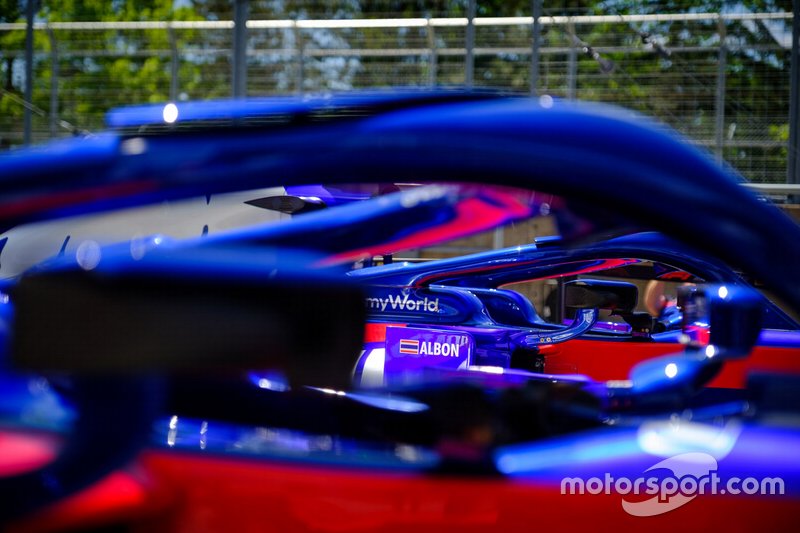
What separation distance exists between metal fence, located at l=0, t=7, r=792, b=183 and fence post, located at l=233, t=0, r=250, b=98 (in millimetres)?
84

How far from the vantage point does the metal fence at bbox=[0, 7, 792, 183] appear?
987 centimetres

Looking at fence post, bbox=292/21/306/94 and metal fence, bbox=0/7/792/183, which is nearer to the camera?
metal fence, bbox=0/7/792/183

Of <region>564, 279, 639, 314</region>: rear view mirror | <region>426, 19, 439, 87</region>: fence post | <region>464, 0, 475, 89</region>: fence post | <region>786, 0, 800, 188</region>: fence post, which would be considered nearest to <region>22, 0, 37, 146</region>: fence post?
<region>426, 19, 439, 87</region>: fence post

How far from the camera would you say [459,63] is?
10.6 metres

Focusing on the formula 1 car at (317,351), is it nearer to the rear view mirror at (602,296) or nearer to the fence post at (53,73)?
the rear view mirror at (602,296)

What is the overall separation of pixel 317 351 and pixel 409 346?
3.02 m

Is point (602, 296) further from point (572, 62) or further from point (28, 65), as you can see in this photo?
point (28, 65)

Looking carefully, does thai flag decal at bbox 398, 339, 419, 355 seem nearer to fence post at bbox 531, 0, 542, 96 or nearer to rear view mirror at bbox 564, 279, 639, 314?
rear view mirror at bbox 564, 279, 639, 314

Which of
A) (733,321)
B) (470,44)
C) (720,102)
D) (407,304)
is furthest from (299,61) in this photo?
(733,321)

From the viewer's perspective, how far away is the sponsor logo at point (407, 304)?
454 cm

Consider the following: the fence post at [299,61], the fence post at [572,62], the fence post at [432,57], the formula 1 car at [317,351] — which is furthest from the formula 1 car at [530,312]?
the fence post at [299,61]

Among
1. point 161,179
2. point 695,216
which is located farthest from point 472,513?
point 161,179

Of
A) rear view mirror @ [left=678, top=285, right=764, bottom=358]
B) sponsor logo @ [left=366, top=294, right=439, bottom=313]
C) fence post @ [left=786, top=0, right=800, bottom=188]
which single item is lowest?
sponsor logo @ [left=366, top=294, right=439, bottom=313]

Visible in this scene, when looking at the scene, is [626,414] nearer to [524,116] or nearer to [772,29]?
[524,116]
